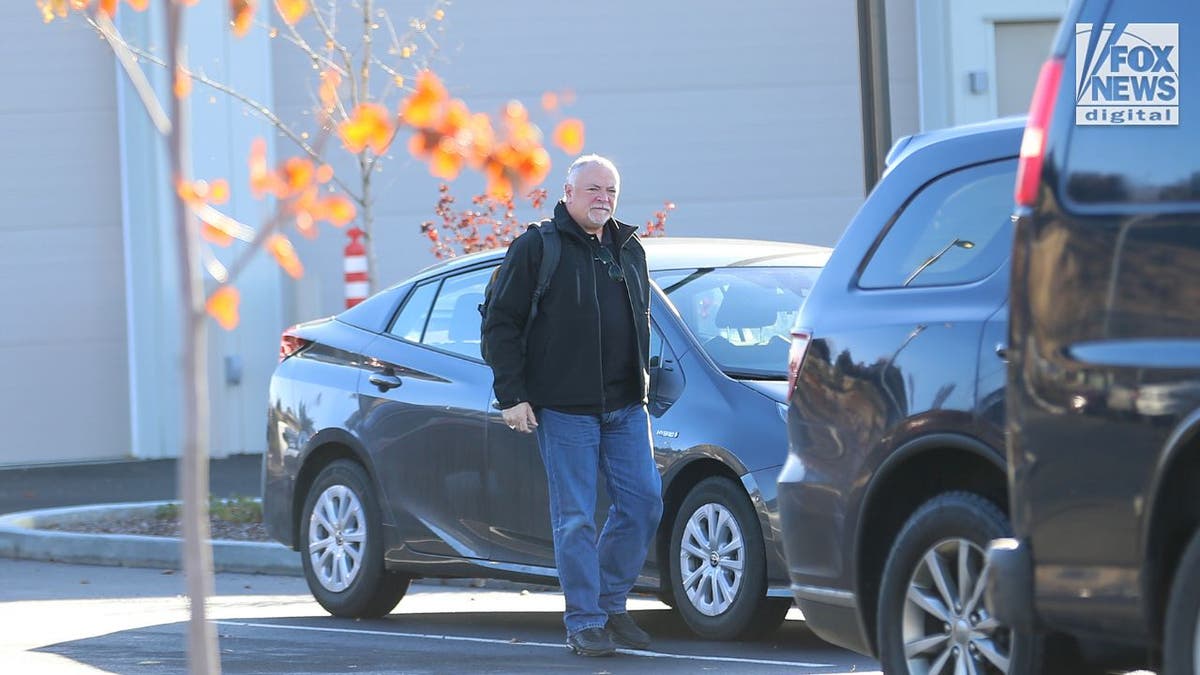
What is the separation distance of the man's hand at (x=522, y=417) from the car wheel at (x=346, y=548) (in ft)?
4.99

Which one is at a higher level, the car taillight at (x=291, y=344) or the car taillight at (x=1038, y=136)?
the car taillight at (x=1038, y=136)

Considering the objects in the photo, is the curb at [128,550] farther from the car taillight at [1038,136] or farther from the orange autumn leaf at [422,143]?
the orange autumn leaf at [422,143]

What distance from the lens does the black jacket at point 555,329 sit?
24.9 ft

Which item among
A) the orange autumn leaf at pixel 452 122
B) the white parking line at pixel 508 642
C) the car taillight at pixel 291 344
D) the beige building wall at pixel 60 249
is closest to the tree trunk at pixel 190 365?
the orange autumn leaf at pixel 452 122

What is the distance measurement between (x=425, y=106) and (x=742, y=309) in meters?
5.11

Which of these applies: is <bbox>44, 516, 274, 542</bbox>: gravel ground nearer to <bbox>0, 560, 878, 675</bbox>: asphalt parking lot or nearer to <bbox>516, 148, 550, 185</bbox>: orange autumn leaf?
<bbox>0, 560, 878, 675</bbox>: asphalt parking lot

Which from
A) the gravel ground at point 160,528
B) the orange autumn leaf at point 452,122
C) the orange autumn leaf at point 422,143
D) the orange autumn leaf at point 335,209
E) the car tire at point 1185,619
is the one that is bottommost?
the gravel ground at point 160,528

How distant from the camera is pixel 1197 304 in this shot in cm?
421

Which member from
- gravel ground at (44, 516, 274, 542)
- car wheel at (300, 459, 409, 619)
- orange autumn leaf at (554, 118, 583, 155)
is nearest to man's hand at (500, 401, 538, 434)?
car wheel at (300, 459, 409, 619)

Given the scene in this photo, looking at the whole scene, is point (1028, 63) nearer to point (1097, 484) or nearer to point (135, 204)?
point (135, 204)

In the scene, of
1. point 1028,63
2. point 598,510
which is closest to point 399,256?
point 1028,63

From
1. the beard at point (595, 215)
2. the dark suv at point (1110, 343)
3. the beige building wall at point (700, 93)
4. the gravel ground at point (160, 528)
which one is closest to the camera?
the dark suv at point (1110, 343)

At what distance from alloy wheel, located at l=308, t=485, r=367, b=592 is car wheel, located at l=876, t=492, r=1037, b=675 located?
3.91 m

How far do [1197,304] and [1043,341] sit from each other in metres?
0.33
